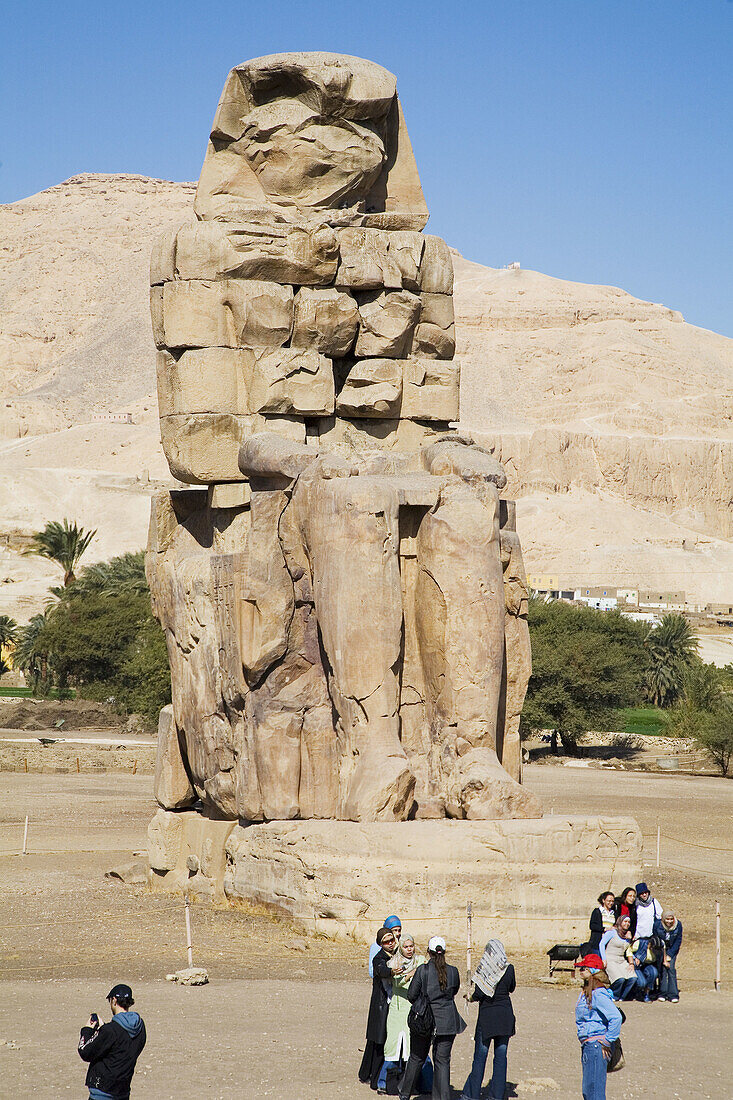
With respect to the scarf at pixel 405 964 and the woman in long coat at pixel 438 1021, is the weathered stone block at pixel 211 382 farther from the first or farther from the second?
the woman in long coat at pixel 438 1021

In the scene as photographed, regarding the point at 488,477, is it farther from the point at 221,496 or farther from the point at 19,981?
the point at 19,981

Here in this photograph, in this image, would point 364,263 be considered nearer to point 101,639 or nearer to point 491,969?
point 491,969

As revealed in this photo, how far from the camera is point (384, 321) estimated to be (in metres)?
10.9

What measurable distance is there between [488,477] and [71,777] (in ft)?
48.0

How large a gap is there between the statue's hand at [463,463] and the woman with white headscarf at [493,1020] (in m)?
4.17

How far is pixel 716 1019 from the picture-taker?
7.27 metres

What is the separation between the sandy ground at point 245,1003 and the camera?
5980 mm

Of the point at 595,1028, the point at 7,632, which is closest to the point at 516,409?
the point at 7,632

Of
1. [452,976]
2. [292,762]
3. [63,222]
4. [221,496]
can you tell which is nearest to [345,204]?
[221,496]

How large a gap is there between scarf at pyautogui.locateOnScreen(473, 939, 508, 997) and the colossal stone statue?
2.71 metres

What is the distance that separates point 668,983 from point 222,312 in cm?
551

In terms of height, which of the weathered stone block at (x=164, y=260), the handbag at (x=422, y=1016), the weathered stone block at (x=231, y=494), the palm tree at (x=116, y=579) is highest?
the palm tree at (x=116, y=579)

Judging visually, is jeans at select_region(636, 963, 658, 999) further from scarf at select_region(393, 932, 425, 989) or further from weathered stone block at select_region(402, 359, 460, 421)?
weathered stone block at select_region(402, 359, 460, 421)

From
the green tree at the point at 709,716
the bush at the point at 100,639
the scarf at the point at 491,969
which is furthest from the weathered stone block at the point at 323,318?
the bush at the point at 100,639
